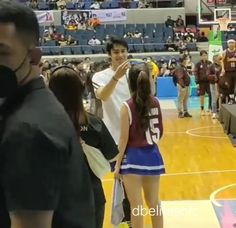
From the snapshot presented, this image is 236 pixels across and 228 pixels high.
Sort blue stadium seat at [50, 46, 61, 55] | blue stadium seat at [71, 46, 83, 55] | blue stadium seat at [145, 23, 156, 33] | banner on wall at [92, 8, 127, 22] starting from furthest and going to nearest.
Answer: banner on wall at [92, 8, 127, 22] → blue stadium seat at [145, 23, 156, 33] → blue stadium seat at [71, 46, 83, 55] → blue stadium seat at [50, 46, 61, 55]

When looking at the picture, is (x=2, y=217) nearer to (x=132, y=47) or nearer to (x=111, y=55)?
(x=111, y=55)

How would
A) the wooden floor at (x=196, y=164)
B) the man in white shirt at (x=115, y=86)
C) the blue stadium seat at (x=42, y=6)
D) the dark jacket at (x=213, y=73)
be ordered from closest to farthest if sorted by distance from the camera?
the man in white shirt at (x=115, y=86)
the wooden floor at (x=196, y=164)
the dark jacket at (x=213, y=73)
the blue stadium seat at (x=42, y=6)

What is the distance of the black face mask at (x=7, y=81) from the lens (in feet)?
4.78

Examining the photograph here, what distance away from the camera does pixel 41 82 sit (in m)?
1.54

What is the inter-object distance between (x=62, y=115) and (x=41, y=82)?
121 mm

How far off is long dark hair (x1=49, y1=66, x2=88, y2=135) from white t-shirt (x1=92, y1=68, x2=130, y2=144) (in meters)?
1.18

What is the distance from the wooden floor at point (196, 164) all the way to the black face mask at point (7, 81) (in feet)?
12.4

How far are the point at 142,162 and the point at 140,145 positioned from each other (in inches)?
5.2

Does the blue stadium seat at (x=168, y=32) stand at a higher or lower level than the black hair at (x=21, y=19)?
lower

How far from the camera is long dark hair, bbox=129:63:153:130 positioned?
396 centimetres

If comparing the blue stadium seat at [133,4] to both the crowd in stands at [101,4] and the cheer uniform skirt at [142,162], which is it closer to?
the crowd in stands at [101,4]

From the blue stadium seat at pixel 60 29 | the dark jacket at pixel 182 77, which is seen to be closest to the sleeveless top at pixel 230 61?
the dark jacket at pixel 182 77

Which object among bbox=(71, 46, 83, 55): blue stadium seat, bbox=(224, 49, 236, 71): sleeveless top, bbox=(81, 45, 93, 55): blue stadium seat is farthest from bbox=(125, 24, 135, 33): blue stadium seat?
bbox=(224, 49, 236, 71): sleeveless top

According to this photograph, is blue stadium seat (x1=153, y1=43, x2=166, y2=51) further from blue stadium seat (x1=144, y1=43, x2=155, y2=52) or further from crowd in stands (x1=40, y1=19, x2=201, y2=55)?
blue stadium seat (x1=144, y1=43, x2=155, y2=52)
